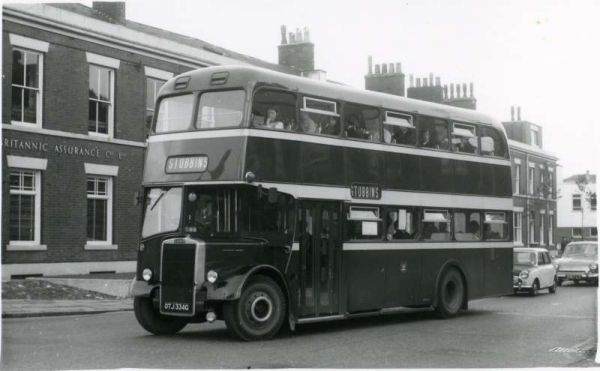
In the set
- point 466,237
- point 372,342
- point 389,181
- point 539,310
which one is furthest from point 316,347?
point 539,310

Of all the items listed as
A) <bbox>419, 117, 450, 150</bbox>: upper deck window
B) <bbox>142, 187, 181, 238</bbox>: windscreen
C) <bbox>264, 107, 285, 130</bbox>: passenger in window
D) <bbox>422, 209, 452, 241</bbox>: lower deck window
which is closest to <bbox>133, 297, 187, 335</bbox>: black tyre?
<bbox>142, 187, 181, 238</bbox>: windscreen

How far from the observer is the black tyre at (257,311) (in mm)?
11594

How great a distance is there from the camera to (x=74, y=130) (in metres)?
22.5

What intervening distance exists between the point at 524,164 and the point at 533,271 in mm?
25099

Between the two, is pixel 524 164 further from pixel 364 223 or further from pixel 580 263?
pixel 364 223

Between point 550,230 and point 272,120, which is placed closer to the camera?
point 272,120

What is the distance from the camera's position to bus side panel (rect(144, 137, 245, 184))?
11.8 meters

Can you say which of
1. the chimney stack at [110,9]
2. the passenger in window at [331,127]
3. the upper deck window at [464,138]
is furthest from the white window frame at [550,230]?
the passenger in window at [331,127]

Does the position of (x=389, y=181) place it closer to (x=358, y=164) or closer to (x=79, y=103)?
(x=358, y=164)

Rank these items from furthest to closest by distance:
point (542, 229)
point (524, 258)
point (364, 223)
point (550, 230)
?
point (550, 230)
point (542, 229)
point (524, 258)
point (364, 223)

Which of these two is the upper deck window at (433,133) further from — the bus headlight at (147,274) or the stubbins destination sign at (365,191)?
the bus headlight at (147,274)

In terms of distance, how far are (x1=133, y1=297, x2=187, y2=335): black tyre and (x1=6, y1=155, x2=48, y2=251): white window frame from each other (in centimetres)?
933

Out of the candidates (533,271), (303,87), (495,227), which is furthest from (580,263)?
(303,87)

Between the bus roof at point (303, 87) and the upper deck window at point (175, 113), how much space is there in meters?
0.15
